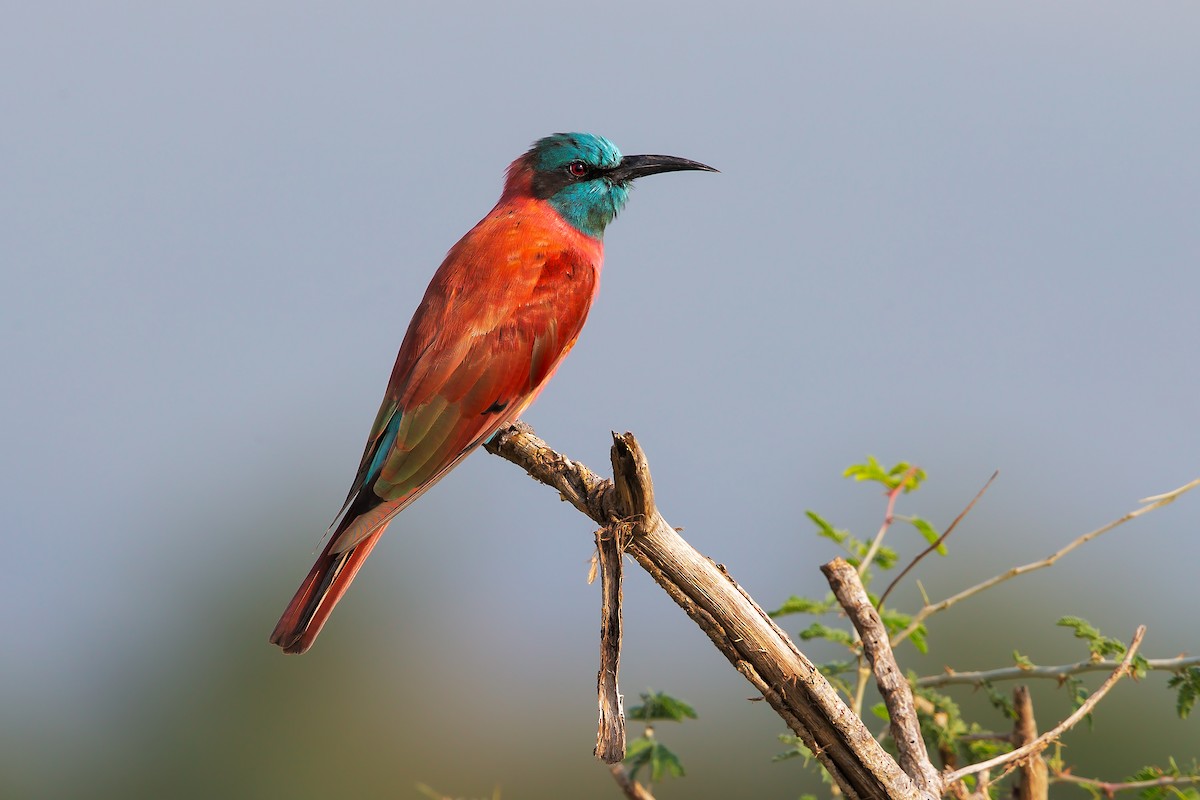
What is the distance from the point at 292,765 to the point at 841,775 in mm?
6746

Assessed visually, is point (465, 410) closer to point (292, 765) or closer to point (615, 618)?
point (615, 618)

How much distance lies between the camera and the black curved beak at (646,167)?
15.6 feet

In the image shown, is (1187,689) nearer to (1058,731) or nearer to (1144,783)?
(1144,783)

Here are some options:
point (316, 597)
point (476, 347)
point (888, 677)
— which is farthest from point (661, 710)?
point (476, 347)

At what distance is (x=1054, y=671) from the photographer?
271 cm

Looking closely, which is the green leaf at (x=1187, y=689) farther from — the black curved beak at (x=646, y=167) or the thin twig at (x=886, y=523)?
the black curved beak at (x=646, y=167)

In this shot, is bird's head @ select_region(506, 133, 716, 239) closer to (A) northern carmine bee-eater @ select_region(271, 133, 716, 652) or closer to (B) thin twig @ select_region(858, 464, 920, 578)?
(A) northern carmine bee-eater @ select_region(271, 133, 716, 652)

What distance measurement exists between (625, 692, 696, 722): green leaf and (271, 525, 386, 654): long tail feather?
0.95 metres

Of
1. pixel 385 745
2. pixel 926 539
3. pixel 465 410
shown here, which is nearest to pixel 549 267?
pixel 465 410

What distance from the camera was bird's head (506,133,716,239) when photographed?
182 inches

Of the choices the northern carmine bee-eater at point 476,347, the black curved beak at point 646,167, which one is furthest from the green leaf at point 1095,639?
the black curved beak at point 646,167

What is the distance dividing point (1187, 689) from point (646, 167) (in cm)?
300

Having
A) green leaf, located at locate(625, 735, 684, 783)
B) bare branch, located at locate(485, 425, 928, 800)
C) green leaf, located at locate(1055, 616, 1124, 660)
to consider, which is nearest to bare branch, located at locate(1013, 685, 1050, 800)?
green leaf, located at locate(1055, 616, 1124, 660)

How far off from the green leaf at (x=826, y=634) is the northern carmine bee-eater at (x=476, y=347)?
1333 millimetres
